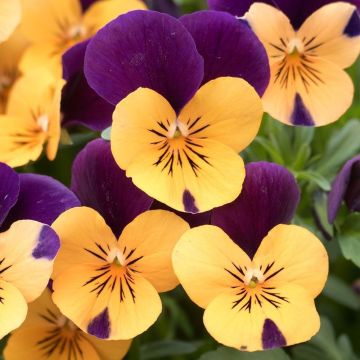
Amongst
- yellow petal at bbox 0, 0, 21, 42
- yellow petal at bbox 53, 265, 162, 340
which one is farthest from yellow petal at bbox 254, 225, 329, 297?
yellow petal at bbox 0, 0, 21, 42

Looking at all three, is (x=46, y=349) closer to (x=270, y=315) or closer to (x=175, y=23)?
(x=270, y=315)

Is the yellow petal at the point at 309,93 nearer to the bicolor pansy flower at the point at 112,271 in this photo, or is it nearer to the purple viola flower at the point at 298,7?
the purple viola flower at the point at 298,7

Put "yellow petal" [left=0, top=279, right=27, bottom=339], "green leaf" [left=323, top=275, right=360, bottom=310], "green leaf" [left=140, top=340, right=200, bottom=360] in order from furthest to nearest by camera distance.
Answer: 1. "green leaf" [left=323, top=275, right=360, bottom=310]
2. "green leaf" [left=140, top=340, right=200, bottom=360]
3. "yellow petal" [left=0, top=279, right=27, bottom=339]

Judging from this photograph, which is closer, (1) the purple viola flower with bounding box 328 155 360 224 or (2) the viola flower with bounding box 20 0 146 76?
(1) the purple viola flower with bounding box 328 155 360 224

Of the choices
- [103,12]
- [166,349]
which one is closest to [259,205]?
[166,349]

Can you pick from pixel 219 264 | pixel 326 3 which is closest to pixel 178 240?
pixel 219 264

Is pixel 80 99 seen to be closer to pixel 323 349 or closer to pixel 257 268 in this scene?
pixel 257 268

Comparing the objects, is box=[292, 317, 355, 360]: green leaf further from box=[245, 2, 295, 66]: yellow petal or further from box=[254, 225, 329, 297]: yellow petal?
box=[245, 2, 295, 66]: yellow petal
